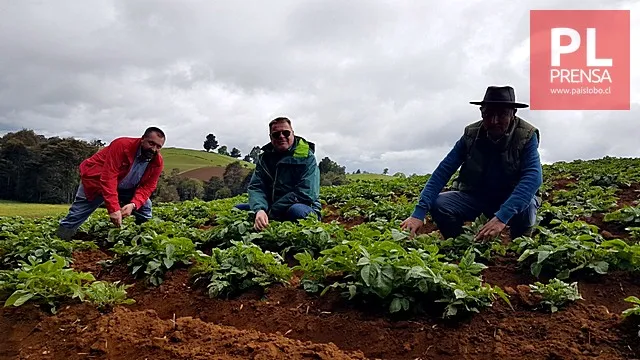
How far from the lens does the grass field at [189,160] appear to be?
68688 millimetres

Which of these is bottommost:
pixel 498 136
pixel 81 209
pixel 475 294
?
pixel 475 294

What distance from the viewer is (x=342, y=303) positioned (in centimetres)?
335

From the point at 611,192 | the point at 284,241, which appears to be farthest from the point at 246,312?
the point at 611,192

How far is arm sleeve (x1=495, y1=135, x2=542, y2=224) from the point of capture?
4.39 metres

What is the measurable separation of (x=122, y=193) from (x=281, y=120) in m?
2.68

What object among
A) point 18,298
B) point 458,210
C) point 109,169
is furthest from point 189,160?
point 18,298

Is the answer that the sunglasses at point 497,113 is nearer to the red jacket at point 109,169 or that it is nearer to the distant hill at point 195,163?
the red jacket at point 109,169

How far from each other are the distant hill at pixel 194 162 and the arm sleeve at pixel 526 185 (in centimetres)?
5591

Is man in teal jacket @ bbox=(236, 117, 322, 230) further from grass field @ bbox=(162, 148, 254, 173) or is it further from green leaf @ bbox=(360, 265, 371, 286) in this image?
grass field @ bbox=(162, 148, 254, 173)

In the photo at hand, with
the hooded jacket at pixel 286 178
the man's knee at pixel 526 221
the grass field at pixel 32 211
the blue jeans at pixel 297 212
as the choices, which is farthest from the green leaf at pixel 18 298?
the grass field at pixel 32 211

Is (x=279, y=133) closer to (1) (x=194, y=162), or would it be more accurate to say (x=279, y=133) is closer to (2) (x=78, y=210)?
(2) (x=78, y=210)

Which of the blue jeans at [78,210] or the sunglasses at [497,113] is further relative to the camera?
the blue jeans at [78,210]

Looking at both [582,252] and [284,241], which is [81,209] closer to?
[284,241]

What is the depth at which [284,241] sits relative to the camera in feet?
16.0
